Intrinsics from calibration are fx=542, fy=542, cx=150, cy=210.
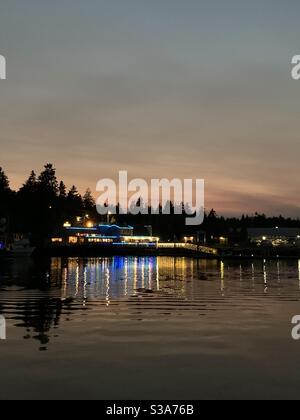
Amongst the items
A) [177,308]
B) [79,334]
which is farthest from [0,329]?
[177,308]

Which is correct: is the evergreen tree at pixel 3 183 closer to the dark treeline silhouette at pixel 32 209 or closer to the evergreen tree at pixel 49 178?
the dark treeline silhouette at pixel 32 209

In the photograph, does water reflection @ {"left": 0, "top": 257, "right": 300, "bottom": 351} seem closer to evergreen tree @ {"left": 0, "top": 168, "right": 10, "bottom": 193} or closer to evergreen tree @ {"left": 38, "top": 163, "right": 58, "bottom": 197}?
evergreen tree @ {"left": 0, "top": 168, "right": 10, "bottom": 193}

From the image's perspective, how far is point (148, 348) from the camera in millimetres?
20438

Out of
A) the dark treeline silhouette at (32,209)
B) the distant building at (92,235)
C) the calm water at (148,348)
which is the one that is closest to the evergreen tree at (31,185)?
the dark treeline silhouette at (32,209)

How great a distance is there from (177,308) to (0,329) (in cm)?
1171

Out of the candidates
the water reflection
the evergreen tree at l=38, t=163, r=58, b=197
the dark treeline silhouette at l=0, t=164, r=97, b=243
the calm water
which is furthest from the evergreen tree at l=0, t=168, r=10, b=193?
the calm water

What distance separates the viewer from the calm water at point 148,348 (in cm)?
1525

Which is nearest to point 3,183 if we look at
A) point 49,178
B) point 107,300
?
point 49,178

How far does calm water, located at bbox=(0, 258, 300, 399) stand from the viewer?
50.0ft

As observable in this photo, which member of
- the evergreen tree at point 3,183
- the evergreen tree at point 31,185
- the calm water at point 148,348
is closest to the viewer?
the calm water at point 148,348

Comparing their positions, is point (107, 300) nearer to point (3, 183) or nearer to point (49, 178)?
point (3, 183)

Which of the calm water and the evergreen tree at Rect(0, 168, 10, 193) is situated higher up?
the evergreen tree at Rect(0, 168, 10, 193)

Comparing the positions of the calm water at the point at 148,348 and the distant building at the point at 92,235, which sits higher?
the distant building at the point at 92,235
